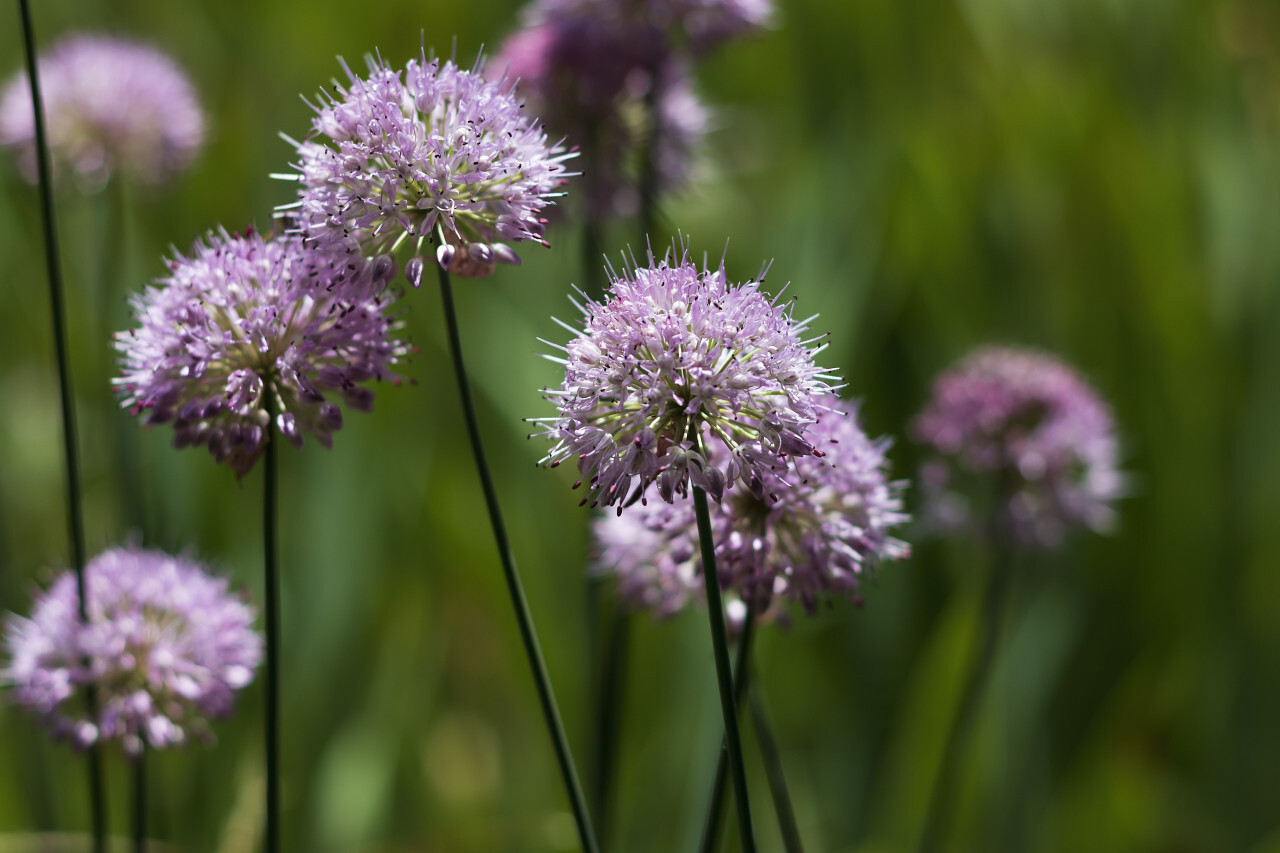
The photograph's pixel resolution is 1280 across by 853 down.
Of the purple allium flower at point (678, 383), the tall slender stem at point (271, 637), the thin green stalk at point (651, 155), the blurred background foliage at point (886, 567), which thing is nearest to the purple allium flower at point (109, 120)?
the blurred background foliage at point (886, 567)

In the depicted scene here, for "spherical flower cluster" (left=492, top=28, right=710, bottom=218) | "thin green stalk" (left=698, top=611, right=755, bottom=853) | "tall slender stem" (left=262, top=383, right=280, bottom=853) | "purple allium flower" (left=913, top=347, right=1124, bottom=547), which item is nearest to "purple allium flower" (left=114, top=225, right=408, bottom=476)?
"tall slender stem" (left=262, top=383, right=280, bottom=853)

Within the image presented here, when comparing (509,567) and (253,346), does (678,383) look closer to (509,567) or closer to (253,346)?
(509,567)

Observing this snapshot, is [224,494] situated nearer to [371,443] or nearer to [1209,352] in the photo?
[371,443]

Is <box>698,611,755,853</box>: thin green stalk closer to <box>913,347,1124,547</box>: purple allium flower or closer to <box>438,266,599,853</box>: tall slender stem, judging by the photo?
<box>438,266,599,853</box>: tall slender stem

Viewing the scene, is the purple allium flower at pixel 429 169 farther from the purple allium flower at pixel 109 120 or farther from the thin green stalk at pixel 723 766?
the purple allium flower at pixel 109 120

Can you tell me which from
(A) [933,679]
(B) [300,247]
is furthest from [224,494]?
(B) [300,247]

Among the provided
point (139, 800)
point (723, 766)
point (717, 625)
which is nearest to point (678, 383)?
point (717, 625)
